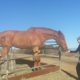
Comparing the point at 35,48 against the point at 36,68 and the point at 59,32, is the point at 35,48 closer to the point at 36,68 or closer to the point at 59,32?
the point at 36,68

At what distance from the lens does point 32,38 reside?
7480 millimetres

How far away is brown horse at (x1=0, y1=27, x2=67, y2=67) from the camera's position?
24.4 feet

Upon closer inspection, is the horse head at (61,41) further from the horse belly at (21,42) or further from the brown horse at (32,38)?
the horse belly at (21,42)

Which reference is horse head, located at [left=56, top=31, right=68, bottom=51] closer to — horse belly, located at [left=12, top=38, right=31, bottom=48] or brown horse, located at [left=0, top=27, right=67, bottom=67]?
brown horse, located at [left=0, top=27, right=67, bottom=67]

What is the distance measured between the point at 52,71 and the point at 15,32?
100 inches

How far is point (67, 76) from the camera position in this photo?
270 inches

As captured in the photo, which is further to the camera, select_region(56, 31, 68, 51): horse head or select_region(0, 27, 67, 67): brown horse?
select_region(56, 31, 68, 51): horse head

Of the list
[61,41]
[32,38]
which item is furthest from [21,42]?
[61,41]

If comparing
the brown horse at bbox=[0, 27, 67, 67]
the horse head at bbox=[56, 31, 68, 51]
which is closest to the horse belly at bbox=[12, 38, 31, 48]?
the brown horse at bbox=[0, 27, 67, 67]

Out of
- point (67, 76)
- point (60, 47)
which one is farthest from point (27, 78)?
point (60, 47)

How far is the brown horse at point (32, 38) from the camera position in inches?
293

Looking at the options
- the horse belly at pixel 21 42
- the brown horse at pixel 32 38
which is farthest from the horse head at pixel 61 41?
the horse belly at pixel 21 42

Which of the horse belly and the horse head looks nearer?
the horse belly

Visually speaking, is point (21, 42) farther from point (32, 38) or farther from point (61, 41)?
point (61, 41)
